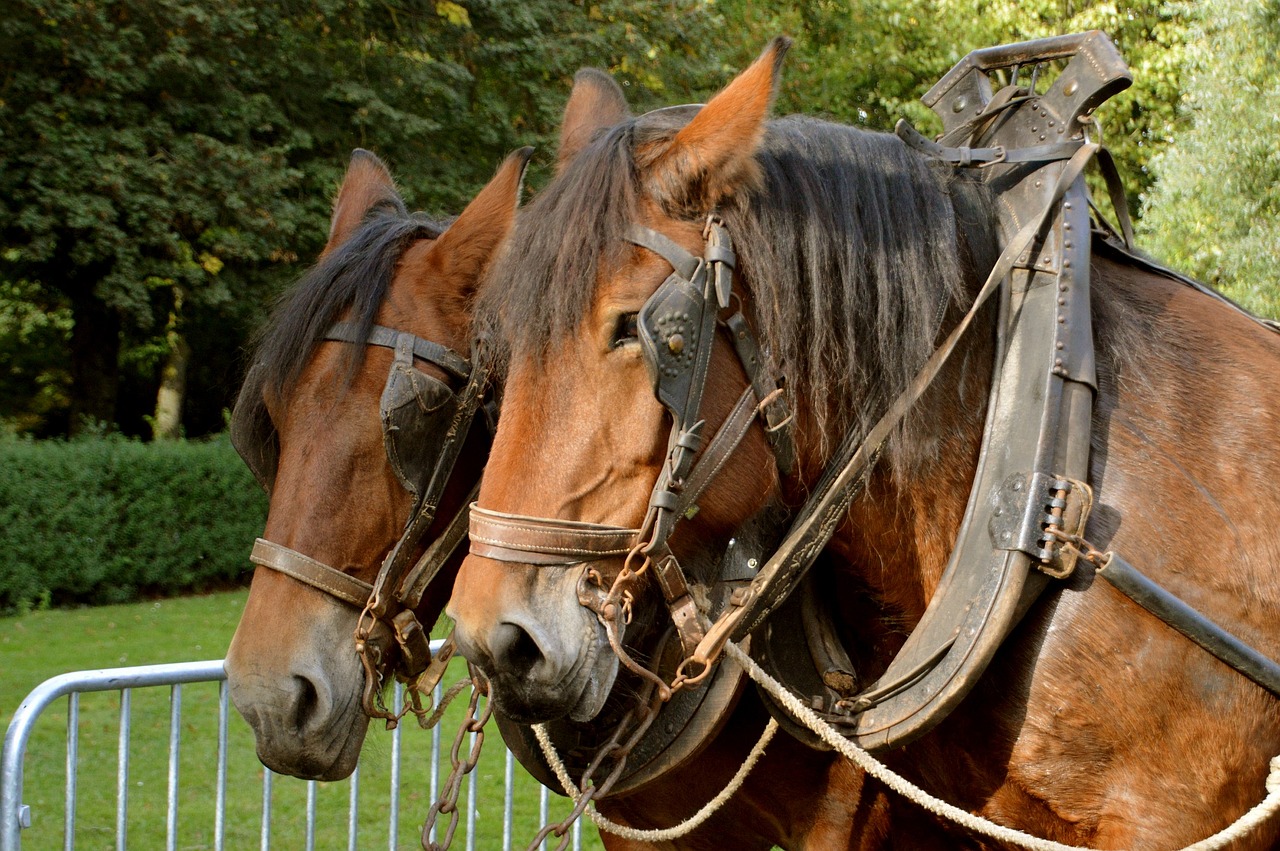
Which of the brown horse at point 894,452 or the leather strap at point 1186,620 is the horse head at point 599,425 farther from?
the leather strap at point 1186,620

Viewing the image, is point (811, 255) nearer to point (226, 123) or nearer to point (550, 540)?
point (550, 540)

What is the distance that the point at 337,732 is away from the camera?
2.58 m

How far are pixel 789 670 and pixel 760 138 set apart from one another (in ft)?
3.36

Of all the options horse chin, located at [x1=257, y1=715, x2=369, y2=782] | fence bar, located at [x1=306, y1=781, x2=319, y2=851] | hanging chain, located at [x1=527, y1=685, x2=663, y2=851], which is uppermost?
hanging chain, located at [x1=527, y1=685, x2=663, y2=851]

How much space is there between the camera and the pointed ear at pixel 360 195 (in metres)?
3.47

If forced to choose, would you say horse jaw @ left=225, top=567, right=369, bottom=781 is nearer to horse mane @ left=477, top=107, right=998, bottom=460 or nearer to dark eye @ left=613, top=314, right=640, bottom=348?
horse mane @ left=477, top=107, right=998, bottom=460

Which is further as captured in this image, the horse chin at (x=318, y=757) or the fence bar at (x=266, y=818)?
the fence bar at (x=266, y=818)

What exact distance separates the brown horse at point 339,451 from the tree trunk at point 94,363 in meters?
14.8

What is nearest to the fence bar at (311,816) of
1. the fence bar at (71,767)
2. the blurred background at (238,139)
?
the fence bar at (71,767)

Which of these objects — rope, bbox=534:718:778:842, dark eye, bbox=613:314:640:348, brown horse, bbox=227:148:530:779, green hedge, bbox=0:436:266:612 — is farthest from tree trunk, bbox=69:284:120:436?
dark eye, bbox=613:314:640:348

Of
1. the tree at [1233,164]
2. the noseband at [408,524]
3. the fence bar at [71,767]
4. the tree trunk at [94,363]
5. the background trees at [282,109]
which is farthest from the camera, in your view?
the tree trunk at [94,363]

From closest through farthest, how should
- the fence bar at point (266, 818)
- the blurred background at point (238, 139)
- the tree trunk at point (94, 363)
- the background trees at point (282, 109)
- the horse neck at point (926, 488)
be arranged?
the horse neck at point (926, 488) < the fence bar at point (266, 818) < the blurred background at point (238, 139) < the background trees at point (282, 109) < the tree trunk at point (94, 363)

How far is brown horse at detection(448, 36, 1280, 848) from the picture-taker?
185 cm

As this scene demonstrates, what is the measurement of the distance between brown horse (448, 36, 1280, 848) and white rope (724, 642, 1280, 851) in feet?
0.12
